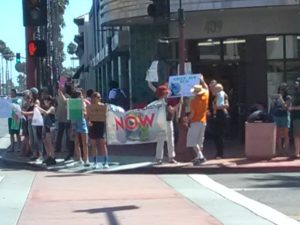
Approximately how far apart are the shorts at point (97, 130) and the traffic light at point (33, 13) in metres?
3.99

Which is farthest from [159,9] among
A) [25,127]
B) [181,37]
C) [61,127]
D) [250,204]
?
[250,204]

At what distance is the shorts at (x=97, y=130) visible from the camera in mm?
18094

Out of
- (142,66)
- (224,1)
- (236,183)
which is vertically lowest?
(236,183)

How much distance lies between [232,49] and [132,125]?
6.30 metres

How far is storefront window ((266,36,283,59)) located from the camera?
24.0 meters

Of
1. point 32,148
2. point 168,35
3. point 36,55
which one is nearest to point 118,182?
point 32,148

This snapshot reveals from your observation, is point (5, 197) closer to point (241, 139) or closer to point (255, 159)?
point (255, 159)

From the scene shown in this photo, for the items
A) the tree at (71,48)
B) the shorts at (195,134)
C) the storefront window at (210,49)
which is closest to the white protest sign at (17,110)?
the shorts at (195,134)

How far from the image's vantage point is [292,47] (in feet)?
78.9

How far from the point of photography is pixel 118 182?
15789mm

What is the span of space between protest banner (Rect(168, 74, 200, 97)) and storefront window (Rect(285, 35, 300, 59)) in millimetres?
6546

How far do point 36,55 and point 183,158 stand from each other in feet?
19.5

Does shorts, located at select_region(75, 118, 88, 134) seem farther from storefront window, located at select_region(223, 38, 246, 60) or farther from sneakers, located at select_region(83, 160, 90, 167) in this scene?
storefront window, located at select_region(223, 38, 246, 60)

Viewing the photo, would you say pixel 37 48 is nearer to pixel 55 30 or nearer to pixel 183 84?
pixel 183 84
